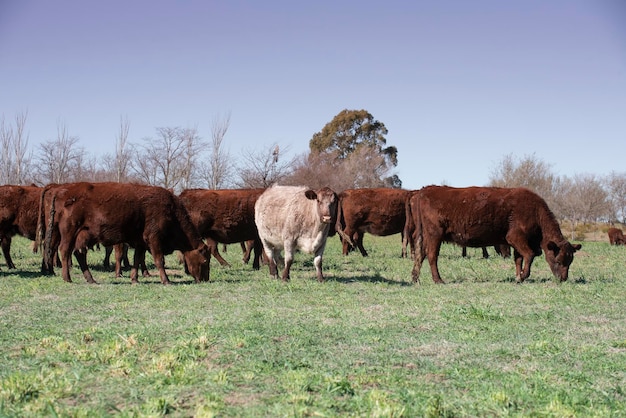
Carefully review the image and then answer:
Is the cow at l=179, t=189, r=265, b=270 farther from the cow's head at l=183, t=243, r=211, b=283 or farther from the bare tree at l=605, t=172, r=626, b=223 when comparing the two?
the bare tree at l=605, t=172, r=626, b=223

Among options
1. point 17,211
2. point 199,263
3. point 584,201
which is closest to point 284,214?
point 199,263

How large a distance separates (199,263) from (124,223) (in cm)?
180

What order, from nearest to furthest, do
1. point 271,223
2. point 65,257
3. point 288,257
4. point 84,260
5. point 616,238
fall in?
1. point 65,257
2. point 84,260
3. point 288,257
4. point 271,223
5. point 616,238

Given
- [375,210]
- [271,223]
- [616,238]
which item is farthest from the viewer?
[616,238]

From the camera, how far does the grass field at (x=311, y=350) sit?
214 inches

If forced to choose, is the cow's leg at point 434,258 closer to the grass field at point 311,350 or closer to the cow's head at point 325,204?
the grass field at point 311,350

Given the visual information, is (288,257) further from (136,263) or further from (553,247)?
(553,247)

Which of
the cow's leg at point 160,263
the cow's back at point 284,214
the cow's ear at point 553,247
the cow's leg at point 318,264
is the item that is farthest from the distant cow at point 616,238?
the cow's leg at point 160,263

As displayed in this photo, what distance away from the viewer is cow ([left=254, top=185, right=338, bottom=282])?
14.7 m

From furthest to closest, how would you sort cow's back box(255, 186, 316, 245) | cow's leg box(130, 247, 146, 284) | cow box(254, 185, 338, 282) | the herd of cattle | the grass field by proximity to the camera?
cow's back box(255, 186, 316, 245) → cow box(254, 185, 338, 282) → cow's leg box(130, 247, 146, 284) → the herd of cattle → the grass field

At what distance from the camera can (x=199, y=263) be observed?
14609 mm

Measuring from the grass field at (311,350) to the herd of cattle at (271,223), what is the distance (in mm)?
1194

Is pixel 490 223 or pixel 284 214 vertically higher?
pixel 284 214

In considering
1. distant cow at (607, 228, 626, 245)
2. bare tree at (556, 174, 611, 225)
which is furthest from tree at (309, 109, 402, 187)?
distant cow at (607, 228, 626, 245)
